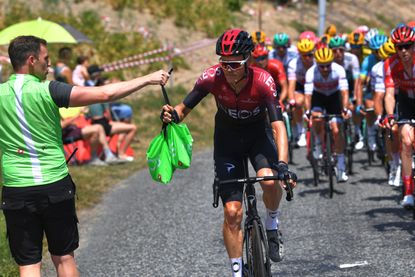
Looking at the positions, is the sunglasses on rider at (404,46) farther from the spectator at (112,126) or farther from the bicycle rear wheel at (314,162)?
the spectator at (112,126)

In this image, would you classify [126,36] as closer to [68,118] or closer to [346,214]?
[68,118]

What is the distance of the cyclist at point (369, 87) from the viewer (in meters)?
15.3

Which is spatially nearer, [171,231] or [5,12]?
[171,231]

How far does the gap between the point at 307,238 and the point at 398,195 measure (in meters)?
3.12

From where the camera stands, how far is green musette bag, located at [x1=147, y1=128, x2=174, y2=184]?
707cm

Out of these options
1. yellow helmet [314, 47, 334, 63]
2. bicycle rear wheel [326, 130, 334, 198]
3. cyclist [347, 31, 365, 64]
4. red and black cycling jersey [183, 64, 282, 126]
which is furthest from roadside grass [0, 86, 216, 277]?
cyclist [347, 31, 365, 64]

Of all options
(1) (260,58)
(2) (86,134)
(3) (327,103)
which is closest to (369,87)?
(1) (260,58)

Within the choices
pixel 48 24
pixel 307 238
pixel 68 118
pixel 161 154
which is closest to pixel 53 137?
pixel 161 154

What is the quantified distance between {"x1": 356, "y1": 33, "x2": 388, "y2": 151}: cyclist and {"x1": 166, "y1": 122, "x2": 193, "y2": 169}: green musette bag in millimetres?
8469

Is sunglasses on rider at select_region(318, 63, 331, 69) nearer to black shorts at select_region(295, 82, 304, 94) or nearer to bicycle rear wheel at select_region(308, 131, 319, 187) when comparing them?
bicycle rear wheel at select_region(308, 131, 319, 187)

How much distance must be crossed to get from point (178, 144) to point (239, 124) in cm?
74

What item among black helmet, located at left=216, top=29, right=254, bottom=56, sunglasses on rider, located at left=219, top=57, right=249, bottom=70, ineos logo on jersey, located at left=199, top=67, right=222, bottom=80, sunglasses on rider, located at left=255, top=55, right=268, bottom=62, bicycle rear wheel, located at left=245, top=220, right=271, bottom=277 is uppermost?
black helmet, located at left=216, top=29, right=254, bottom=56

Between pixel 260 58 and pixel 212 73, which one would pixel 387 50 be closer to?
pixel 260 58

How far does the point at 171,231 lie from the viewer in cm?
1080
